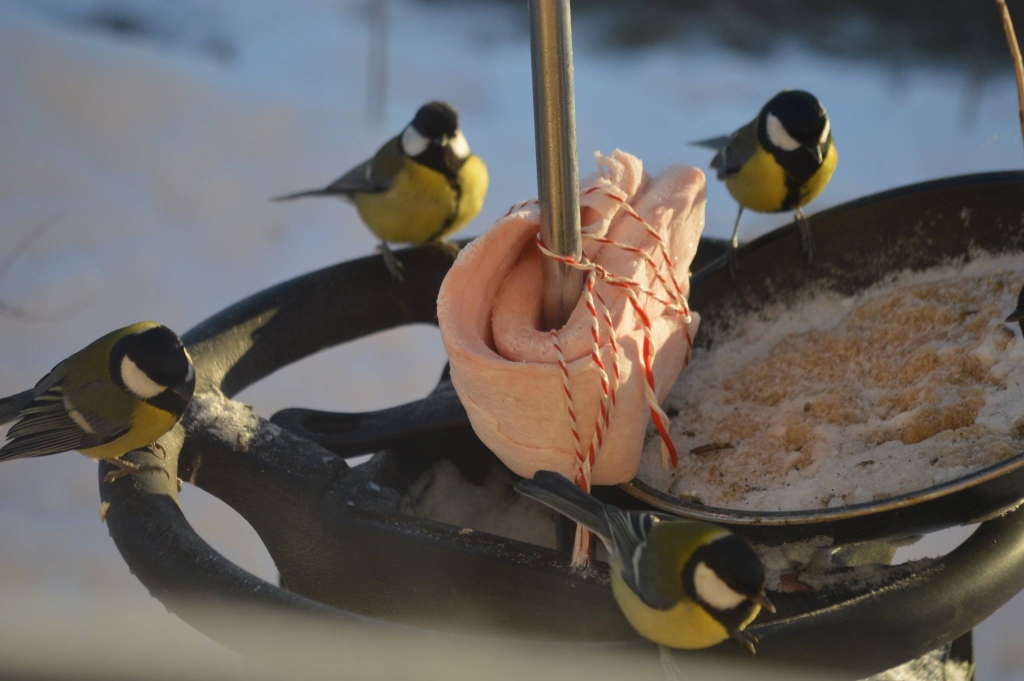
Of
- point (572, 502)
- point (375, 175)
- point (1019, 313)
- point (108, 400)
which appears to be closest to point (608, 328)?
point (572, 502)

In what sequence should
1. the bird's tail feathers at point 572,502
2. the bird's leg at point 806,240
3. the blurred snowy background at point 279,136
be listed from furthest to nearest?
1. the blurred snowy background at point 279,136
2. the bird's leg at point 806,240
3. the bird's tail feathers at point 572,502

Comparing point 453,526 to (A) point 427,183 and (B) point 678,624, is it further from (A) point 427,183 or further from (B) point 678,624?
(A) point 427,183

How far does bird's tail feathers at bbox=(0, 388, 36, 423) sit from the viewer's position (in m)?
1.52

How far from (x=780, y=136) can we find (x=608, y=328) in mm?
988

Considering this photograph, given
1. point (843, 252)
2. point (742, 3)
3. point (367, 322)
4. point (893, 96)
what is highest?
point (742, 3)

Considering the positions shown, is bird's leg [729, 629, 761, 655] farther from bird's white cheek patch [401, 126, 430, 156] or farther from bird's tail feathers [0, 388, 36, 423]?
bird's white cheek patch [401, 126, 430, 156]

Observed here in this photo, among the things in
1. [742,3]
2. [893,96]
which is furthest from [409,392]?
[742,3]

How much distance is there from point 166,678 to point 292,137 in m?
3.93

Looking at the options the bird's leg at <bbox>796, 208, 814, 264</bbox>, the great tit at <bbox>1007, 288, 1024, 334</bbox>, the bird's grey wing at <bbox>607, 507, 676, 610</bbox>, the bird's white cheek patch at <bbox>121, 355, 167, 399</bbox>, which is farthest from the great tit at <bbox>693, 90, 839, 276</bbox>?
the bird's white cheek patch at <bbox>121, 355, 167, 399</bbox>

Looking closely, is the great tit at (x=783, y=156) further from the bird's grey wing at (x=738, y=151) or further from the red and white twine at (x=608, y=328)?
the red and white twine at (x=608, y=328)

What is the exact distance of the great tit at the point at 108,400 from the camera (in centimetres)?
136

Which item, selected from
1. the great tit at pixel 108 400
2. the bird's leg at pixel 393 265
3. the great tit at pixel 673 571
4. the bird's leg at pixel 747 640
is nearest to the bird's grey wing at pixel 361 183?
the bird's leg at pixel 393 265

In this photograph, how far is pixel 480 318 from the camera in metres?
1.20

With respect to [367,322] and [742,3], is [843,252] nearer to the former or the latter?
[367,322]
